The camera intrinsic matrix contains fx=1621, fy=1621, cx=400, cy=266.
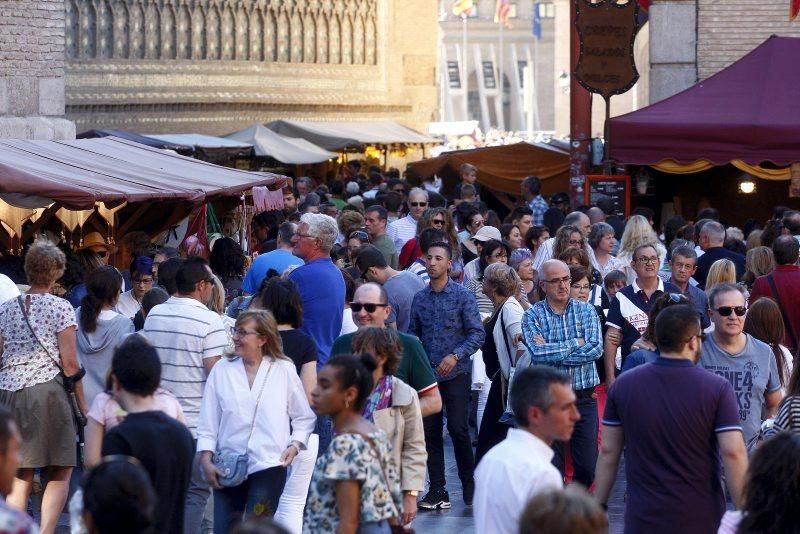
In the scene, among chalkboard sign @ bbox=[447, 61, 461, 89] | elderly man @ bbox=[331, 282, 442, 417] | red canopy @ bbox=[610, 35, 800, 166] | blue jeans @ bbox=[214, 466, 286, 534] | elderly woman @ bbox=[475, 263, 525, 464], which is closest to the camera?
blue jeans @ bbox=[214, 466, 286, 534]

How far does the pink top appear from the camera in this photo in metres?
6.70

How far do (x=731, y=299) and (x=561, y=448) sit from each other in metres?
1.88

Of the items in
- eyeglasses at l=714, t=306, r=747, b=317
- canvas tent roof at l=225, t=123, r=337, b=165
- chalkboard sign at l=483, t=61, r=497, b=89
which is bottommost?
chalkboard sign at l=483, t=61, r=497, b=89

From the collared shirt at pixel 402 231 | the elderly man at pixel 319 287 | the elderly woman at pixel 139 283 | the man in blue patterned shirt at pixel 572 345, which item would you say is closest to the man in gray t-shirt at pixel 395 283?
the elderly man at pixel 319 287

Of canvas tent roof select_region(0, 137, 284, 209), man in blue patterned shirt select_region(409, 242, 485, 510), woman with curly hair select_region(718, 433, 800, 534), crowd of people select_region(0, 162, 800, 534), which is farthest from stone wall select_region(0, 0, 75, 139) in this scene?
woman with curly hair select_region(718, 433, 800, 534)

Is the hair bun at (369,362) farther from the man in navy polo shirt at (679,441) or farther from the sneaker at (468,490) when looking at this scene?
the sneaker at (468,490)

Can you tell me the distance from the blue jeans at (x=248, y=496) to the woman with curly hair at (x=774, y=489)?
2950mm

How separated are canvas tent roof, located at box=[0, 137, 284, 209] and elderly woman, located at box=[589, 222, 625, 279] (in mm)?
3170

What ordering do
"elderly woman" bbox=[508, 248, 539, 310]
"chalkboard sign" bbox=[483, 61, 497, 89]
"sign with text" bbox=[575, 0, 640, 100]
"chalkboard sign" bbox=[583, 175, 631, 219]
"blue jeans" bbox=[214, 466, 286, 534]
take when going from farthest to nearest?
"chalkboard sign" bbox=[483, 61, 497, 89] → "sign with text" bbox=[575, 0, 640, 100] → "chalkboard sign" bbox=[583, 175, 631, 219] → "elderly woman" bbox=[508, 248, 539, 310] → "blue jeans" bbox=[214, 466, 286, 534]

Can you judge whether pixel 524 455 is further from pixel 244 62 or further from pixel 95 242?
pixel 244 62

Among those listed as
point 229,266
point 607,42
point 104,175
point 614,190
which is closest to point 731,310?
point 229,266

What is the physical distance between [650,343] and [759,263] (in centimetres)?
282

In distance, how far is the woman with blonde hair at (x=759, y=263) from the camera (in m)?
11.1

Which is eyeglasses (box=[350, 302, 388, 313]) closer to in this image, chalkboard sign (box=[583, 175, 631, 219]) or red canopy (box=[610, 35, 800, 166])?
red canopy (box=[610, 35, 800, 166])
